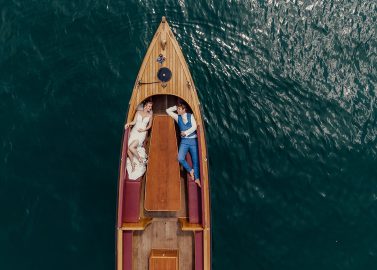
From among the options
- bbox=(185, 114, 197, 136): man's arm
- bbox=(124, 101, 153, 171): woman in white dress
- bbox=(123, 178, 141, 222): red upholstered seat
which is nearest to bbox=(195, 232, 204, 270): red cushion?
bbox=(123, 178, 141, 222): red upholstered seat

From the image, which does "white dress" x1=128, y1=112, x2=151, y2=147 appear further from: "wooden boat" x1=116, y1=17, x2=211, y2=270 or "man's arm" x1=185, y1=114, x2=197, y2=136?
"man's arm" x1=185, y1=114, x2=197, y2=136

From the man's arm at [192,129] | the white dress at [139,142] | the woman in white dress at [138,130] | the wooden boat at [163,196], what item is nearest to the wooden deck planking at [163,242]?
the wooden boat at [163,196]

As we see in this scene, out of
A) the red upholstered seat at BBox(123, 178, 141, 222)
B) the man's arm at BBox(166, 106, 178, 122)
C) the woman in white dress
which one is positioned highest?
the man's arm at BBox(166, 106, 178, 122)

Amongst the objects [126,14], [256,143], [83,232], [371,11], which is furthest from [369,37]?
[83,232]

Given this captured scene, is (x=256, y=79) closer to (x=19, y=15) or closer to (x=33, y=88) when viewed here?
(x=33, y=88)

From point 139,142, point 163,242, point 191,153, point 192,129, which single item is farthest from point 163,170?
point 163,242

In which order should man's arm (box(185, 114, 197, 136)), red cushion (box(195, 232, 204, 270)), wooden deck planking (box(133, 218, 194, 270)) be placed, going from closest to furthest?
red cushion (box(195, 232, 204, 270))
wooden deck planking (box(133, 218, 194, 270))
man's arm (box(185, 114, 197, 136))
